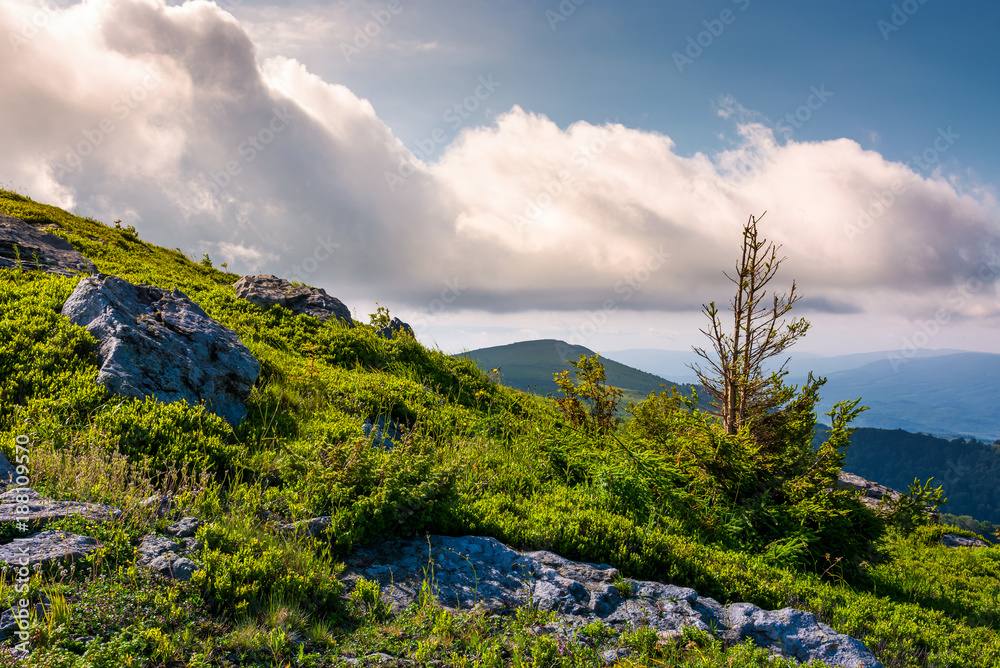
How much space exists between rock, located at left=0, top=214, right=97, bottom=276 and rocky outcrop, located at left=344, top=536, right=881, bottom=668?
42.6 feet

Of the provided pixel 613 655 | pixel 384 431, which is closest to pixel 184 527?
pixel 613 655

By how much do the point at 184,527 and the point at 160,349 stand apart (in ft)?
15.9

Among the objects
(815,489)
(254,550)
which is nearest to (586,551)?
(254,550)

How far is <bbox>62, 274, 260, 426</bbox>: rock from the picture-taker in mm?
8055

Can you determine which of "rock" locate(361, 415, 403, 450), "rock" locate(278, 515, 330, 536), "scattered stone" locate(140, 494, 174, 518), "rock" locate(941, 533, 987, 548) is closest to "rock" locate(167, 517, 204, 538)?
"scattered stone" locate(140, 494, 174, 518)

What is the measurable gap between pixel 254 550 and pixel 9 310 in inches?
315

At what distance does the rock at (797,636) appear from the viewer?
5.15 meters

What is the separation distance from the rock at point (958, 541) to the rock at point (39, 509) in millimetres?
22000

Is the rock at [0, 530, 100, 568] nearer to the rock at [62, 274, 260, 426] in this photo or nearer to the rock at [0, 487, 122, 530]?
the rock at [0, 487, 122, 530]

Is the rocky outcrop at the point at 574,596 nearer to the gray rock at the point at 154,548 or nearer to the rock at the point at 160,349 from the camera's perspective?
the gray rock at the point at 154,548

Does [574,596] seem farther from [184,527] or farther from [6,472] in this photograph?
[6,472]

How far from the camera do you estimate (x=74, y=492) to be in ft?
17.6

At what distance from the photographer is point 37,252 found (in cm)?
1354

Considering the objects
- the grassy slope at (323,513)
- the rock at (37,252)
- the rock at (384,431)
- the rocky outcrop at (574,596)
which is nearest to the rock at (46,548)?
the grassy slope at (323,513)
